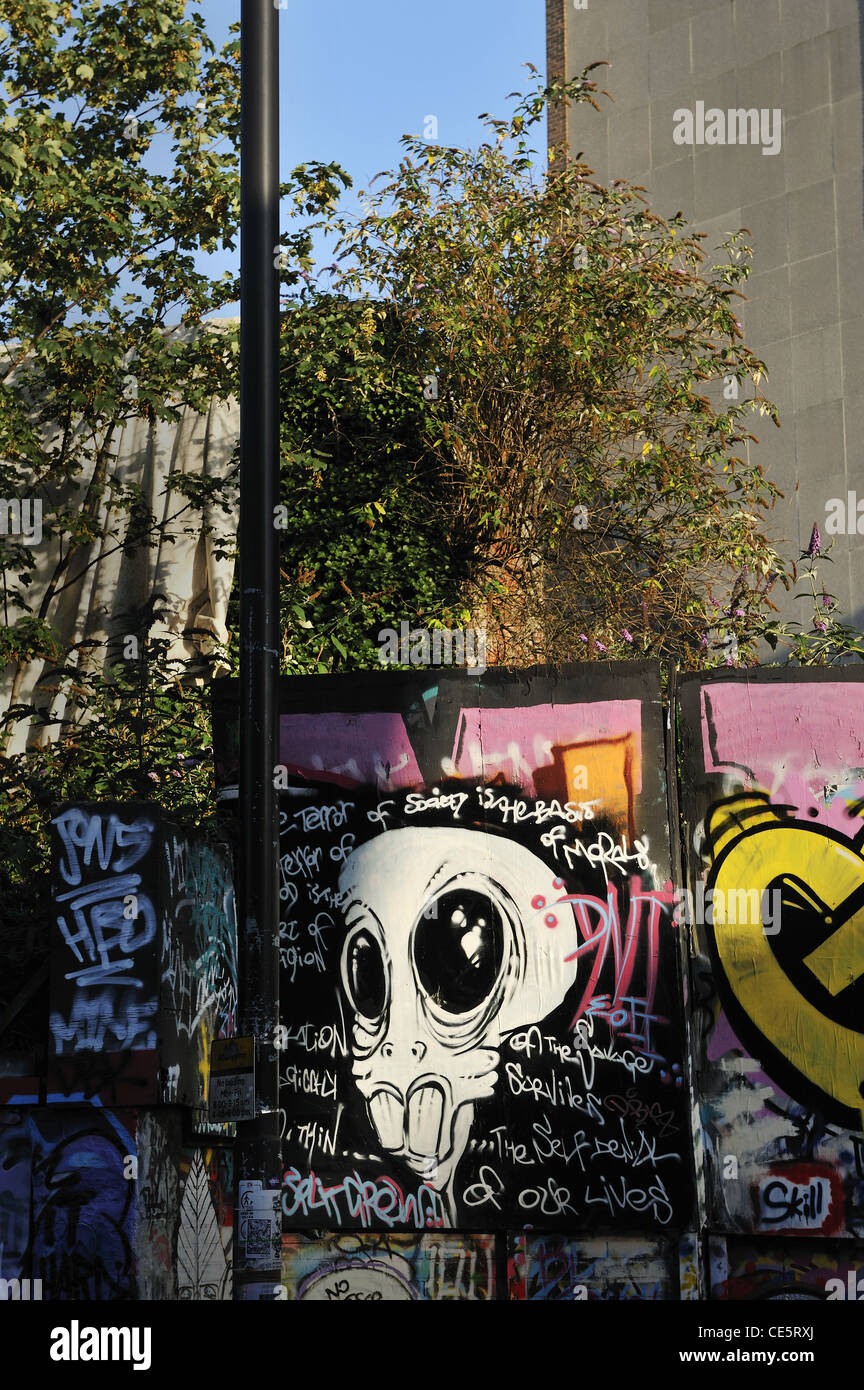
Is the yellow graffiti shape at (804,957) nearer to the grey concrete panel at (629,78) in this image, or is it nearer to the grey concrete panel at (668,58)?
the grey concrete panel at (668,58)

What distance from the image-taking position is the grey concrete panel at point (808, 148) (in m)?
16.8

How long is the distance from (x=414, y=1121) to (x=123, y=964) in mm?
1822

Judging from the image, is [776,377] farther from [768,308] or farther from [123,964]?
[123,964]

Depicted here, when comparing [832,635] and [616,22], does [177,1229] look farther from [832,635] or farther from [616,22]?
[616,22]

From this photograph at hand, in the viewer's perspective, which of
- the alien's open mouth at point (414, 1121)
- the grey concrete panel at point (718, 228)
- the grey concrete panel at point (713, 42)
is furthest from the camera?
the grey concrete panel at point (713, 42)

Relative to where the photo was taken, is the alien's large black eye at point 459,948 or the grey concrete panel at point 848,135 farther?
the grey concrete panel at point 848,135

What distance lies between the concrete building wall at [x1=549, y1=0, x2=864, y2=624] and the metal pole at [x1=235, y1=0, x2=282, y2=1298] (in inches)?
430

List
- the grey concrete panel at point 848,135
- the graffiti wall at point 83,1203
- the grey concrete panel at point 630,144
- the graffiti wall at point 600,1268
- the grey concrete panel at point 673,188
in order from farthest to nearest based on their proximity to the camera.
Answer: the grey concrete panel at point 630,144 < the grey concrete panel at point 673,188 < the grey concrete panel at point 848,135 < the graffiti wall at point 600,1268 < the graffiti wall at point 83,1203

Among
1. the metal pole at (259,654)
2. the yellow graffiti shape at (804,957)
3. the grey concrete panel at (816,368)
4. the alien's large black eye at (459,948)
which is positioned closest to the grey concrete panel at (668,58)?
the grey concrete panel at (816,368)

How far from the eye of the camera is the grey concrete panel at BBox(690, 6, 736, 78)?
58.5 feet

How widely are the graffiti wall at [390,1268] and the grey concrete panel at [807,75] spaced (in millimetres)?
14580

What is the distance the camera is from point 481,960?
24.3 feet

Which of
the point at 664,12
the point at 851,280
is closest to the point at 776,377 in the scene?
the point at 851,280

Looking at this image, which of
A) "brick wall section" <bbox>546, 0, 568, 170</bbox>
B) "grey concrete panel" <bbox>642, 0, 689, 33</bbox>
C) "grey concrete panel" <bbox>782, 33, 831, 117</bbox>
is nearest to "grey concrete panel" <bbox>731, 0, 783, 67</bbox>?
"grey concrete panel" <bbox>782, 33, 831, 117</bbox>
